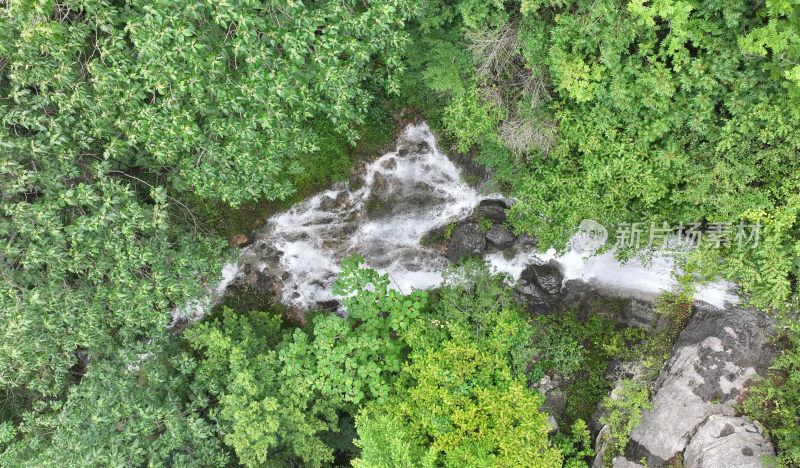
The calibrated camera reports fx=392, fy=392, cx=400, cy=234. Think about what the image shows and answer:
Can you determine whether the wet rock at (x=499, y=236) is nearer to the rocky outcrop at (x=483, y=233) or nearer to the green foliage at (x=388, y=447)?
the rocky outcrop at (x=483, y=233)

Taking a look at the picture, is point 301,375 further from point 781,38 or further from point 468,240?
point 781,38

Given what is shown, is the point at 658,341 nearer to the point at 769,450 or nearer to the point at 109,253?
the point at 769,450

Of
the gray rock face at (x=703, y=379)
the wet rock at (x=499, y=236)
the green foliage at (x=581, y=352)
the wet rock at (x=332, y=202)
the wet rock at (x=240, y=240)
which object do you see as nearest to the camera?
Result: the gray rock face at (x=703, y=379)

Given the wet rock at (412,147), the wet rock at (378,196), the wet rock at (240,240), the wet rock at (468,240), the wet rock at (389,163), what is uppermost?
the wet rock at (412,147)

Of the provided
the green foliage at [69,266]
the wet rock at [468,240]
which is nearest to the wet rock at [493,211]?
the wet rock at [468,240]

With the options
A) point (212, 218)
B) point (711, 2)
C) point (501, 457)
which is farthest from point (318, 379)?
point (711, 2)

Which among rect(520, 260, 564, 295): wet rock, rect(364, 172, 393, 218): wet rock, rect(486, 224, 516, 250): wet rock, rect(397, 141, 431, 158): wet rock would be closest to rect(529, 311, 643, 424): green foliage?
rect(520, 260, 564, 295): wet rock

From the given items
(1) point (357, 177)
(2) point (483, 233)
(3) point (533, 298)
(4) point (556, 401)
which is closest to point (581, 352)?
(4) point (556, 401)
